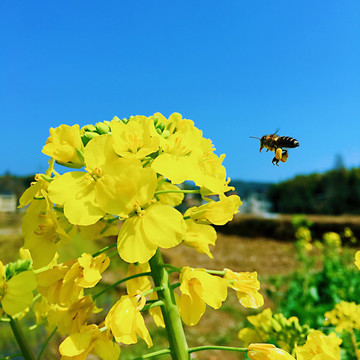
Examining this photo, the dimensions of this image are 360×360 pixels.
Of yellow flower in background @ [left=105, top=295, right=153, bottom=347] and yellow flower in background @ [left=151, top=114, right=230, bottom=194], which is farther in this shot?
yellow flower in background @ [left=151, top=114, right=230, bottom=194]

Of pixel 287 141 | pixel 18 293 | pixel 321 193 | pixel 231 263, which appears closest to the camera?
pixel 18 293

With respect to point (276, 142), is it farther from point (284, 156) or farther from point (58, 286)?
point (58, 286)

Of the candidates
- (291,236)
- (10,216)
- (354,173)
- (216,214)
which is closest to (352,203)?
(354,173)

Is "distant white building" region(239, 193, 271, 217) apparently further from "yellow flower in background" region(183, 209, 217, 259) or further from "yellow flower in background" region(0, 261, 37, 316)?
"yellow flower in background" region(0, 261, 37, 316)

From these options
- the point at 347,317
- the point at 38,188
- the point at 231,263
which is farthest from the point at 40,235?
the point at 231,263

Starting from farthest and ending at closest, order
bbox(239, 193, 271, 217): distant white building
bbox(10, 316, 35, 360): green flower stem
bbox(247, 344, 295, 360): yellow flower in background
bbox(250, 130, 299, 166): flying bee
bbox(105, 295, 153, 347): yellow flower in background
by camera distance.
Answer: bbox(239, 193, 271, 217): distant white building → bbox(250, 130, 299, 166): flying bee → bbox(10, 316, 35, 360): green flower stem → bbox(247, 344, 295, 360): yellow flower in background → bbox(105, 295, 153, 347): yellow flower in background

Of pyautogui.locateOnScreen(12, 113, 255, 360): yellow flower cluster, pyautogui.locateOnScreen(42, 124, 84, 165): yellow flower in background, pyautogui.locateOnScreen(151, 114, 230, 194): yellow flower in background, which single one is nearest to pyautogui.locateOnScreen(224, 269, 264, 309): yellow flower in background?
pyautogui.locateOnScreen(12, 113, 255, 360): yellow flower cluster

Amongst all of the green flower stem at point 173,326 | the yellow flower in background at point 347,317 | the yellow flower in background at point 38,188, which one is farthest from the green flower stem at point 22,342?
the yellow flower in background at point 347,317
